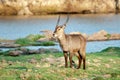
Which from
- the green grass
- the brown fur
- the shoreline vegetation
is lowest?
the shoreline vegetation

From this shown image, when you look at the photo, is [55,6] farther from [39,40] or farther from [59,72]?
[59,72]

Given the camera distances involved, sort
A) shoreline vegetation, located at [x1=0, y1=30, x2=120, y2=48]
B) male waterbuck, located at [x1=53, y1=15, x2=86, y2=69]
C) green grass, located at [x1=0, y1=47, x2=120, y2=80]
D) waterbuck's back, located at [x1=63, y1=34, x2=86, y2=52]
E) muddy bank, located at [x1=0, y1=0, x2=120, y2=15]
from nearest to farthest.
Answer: green grass, located at [x1=0, y1=47, x2=120, y2=80] → male waterbuck, located at [x1=53, y1=15, x2=86, y2=69] → waterbuck's back, located at [x1=63, y1=34, x2=86, y2=52] → shoreline vegetation, located at [x1=0, y1=30, x2=120, y2=48] → muddy bank, located at [x1=0, y1=0, x2=120, y2=15]

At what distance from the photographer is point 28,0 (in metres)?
88.1

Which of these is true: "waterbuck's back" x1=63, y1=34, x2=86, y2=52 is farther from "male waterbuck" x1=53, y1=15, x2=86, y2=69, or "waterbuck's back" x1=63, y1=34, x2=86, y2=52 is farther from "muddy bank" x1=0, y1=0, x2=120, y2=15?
"muddy bank" x1=0, y1=0, x2=120, y2=15

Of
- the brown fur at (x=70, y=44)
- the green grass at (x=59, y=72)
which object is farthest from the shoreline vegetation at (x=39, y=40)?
the brown fur at (x=70, y=44)

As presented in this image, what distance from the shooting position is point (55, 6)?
88.7 meters

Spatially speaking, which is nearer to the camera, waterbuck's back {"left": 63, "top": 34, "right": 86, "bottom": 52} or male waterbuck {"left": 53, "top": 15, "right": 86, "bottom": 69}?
male waterbuck {"left": 53, "top": 15, "right": 86, "bottom": 69}

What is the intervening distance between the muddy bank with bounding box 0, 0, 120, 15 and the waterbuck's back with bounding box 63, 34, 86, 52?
6664 centimetres

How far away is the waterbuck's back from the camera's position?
19.4 metres

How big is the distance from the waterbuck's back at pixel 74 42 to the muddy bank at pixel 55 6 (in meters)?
66.6

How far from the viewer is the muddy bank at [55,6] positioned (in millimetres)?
86625

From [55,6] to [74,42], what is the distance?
6936 centimetres

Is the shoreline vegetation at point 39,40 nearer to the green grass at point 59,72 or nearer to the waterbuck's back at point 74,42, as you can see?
the green grass at point 59,72

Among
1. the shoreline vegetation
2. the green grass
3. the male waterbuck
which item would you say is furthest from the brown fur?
the shoreline vegetation
